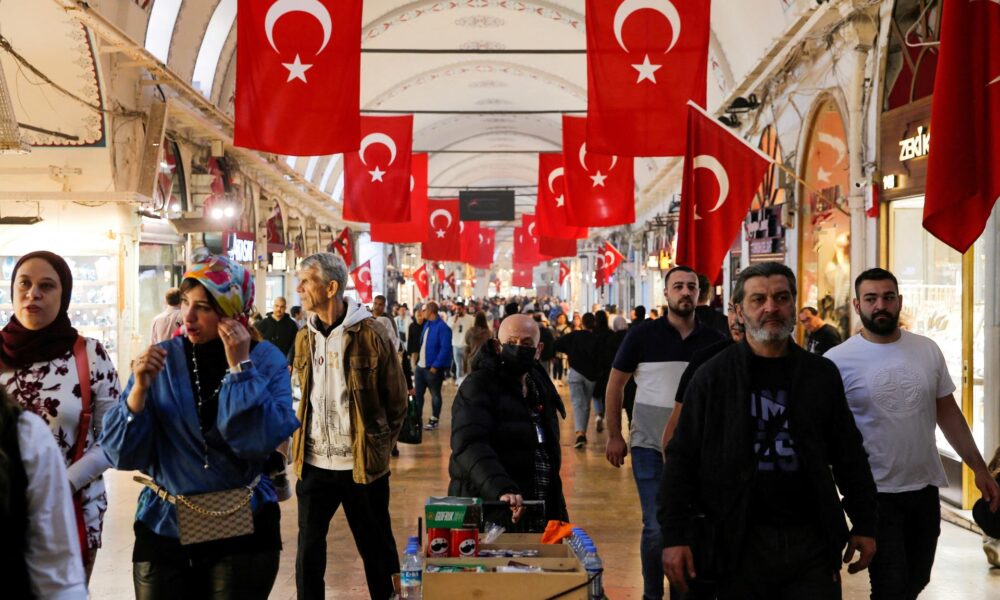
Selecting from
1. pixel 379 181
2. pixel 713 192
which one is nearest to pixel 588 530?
pixel 713 192

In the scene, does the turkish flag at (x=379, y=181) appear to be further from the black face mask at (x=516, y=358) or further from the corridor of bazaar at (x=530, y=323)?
the black face mask at (x=516, y=358)

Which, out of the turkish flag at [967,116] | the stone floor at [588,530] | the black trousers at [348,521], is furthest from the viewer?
the stone floor at [588,530]

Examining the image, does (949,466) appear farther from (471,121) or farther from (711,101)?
(471,121)

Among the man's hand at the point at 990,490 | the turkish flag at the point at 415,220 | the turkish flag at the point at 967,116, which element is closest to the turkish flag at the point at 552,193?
the turkish flag at the point at 415,220

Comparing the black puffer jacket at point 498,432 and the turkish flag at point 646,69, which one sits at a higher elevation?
the turkish flag at point 646,69

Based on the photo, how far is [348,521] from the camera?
4.64m

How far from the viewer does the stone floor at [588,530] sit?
5.63 m

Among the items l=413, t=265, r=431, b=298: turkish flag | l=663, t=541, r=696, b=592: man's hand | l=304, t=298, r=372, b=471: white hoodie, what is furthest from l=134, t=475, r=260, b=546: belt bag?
l=413, t=265, r=431, b=298: turkish flag

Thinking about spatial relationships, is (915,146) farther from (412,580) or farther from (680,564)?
(412,580)

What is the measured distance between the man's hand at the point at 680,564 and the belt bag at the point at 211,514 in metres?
1.31

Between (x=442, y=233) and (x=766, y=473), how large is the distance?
24837 mm

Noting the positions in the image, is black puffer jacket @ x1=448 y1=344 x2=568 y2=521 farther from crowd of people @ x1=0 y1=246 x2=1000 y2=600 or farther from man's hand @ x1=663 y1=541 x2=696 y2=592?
man's hand @ x1=663 y1=541 x2=696 y2=592

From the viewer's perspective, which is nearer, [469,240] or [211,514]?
[211,514]

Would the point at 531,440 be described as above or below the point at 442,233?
below
